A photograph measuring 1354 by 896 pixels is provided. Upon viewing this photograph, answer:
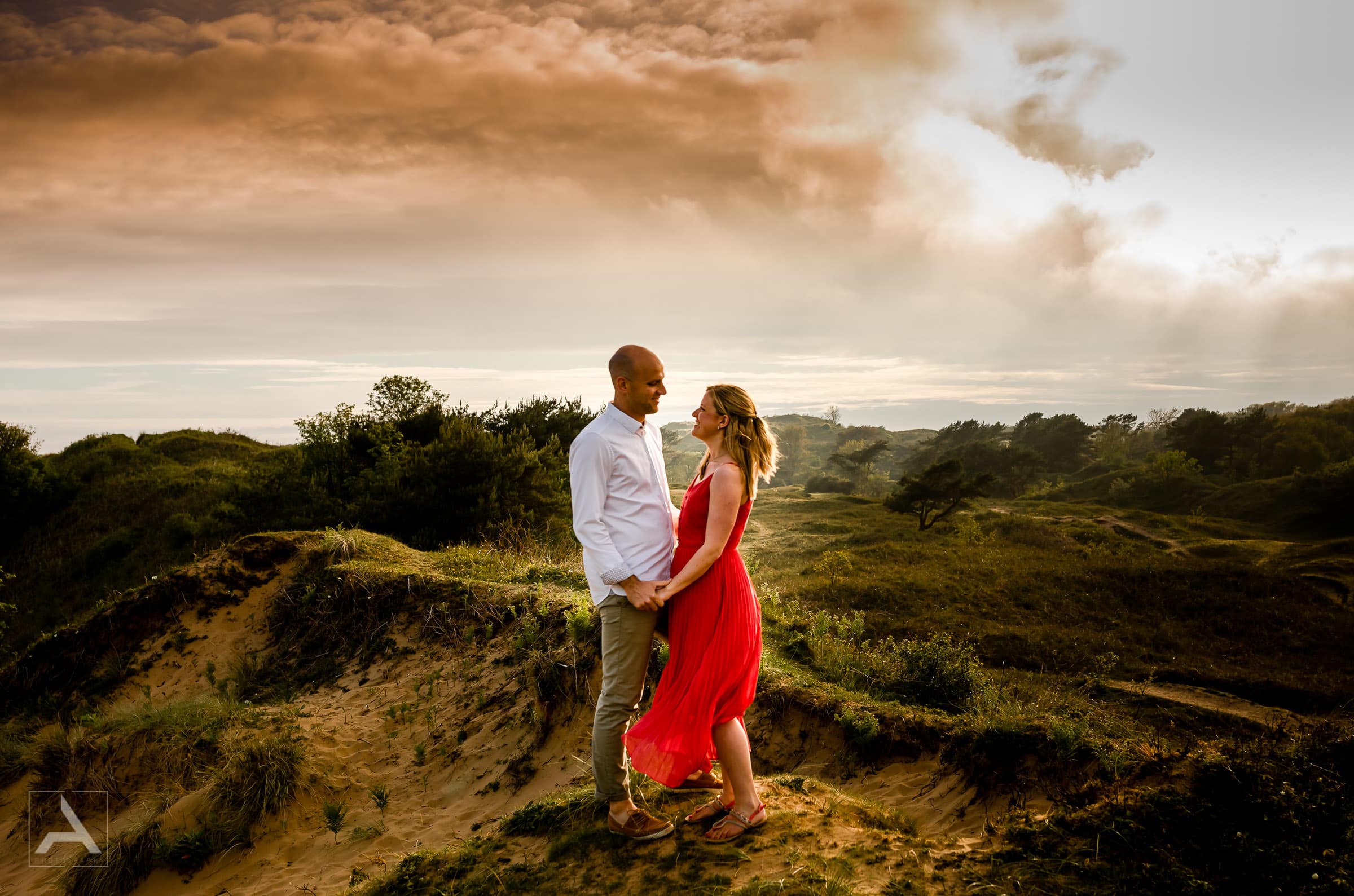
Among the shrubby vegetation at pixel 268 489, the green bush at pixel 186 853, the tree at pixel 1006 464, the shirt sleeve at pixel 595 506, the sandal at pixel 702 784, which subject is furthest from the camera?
the tree at pixel 1006 464

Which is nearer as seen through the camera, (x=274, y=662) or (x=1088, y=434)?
(x=274, y=662)

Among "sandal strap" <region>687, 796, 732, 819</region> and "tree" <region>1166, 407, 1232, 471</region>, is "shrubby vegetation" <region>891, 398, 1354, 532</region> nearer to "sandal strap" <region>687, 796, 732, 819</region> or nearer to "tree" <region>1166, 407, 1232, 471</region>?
"tree" <region>1166, 407, 1232, 471</region>

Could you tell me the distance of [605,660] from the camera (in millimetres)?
3438

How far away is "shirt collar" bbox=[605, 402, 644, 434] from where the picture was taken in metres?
3.43

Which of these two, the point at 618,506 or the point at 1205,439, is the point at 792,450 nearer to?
the point at 1205,439

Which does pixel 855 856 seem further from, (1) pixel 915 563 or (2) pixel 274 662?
(1) pixel 915 563

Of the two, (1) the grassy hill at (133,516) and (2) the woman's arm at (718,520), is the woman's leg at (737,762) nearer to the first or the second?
(2) the woman's arm at (718,520)

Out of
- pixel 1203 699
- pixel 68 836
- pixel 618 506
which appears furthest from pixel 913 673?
pixel 68 836

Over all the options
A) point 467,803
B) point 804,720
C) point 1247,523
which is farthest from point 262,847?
point 1247,523

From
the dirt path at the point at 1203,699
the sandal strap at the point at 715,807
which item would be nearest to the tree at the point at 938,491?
the dirt path at the point at 1203,699

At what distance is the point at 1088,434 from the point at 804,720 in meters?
62.8

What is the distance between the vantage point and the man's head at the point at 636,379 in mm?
3441

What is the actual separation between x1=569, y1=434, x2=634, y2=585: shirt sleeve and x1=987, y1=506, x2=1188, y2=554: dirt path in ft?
92.2

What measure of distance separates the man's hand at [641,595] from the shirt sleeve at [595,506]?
0.04 meters
